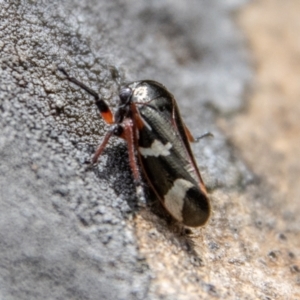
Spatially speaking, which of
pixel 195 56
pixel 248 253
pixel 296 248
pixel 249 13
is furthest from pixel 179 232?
pixel 249 13

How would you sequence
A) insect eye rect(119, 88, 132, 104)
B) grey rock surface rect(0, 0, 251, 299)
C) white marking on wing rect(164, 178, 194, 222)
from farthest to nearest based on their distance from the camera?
insect eye rect(119, 88, 132, 104) < white marking on wing rect(164, 178, 194, 222) < grey rock surface rect(0, 0, 251, 299)

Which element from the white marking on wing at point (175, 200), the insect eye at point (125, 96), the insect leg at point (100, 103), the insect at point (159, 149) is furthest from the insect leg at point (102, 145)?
the white marking on wing at point (175, 200)

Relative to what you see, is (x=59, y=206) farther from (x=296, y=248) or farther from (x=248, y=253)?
(x=296, y=248)

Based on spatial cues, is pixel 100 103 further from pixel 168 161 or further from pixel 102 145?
pixel 168 161

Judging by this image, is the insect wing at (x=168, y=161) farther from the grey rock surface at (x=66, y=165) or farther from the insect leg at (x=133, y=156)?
the grey rock surface at (x=66, y=165)

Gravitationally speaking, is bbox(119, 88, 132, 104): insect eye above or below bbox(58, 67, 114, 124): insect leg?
above

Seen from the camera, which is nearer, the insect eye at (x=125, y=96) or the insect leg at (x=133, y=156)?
the insect leg at (x=133, y=156)

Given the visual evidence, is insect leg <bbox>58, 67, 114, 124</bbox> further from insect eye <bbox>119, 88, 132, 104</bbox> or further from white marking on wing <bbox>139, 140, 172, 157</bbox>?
white marking on wing <bbox>139, 140, 172, 157</bbox>

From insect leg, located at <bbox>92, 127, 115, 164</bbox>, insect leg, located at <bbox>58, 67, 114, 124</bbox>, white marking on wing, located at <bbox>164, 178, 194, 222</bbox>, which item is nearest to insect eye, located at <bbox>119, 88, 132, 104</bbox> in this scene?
insect leg, located at <bbox>58, 67, 114, 124</bbox>
